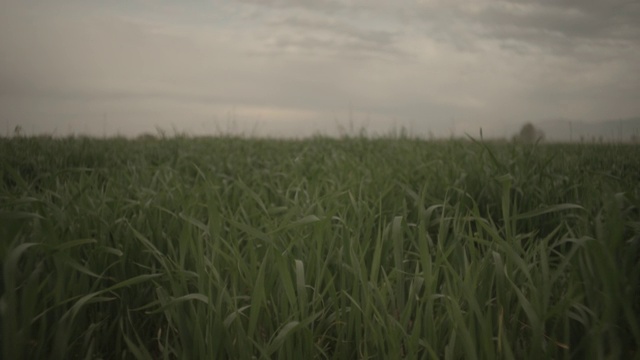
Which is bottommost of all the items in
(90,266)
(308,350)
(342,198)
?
(308,350)

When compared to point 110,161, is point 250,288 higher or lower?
lower

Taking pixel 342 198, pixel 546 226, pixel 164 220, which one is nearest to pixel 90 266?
pixel 164 220

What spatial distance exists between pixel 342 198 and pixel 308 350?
52.1 inches

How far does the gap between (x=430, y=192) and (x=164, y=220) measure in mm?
1567

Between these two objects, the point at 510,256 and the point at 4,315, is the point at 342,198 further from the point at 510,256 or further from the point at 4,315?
the point at 4,315

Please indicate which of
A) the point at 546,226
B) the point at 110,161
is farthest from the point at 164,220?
the point at 110,161

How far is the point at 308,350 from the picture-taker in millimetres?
1300

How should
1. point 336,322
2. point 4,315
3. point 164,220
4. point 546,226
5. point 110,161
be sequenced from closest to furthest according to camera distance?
point 4,315, point 336,322, point 164,220, point 546,226, point 110,161

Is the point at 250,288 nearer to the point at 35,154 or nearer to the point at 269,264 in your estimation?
the point at 269,264

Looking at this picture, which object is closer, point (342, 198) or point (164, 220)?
point (164, 220)

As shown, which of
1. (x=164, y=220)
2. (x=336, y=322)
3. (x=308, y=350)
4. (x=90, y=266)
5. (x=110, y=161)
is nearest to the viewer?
(x=308, y=350)

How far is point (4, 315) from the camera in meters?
1.19

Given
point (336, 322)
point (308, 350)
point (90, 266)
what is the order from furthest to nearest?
1. point (90, 266)
2. point (336, 322)
3. point (308, 350)

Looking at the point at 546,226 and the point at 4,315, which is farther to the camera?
the point at 546,226
